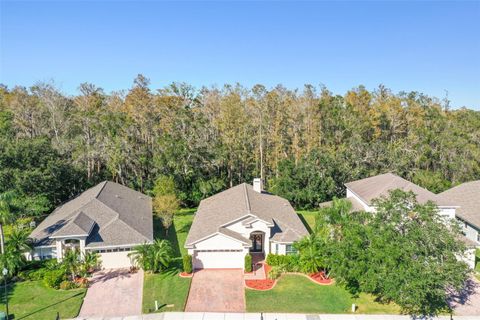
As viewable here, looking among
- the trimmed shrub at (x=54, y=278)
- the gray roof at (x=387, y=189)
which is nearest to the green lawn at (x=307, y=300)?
the gray roof at (x=387, y=189)

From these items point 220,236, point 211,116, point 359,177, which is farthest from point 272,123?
point 220,236

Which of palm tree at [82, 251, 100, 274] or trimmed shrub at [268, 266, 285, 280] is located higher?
palm tree at [82, 251, 100, 274]

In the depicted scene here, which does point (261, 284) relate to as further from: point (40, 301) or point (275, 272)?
point (40, 301)

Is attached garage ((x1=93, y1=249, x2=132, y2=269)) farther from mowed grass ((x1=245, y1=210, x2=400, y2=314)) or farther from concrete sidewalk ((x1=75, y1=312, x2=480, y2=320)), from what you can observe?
mowed grass ((x1=245, y1=210, x2=400, y2=314))

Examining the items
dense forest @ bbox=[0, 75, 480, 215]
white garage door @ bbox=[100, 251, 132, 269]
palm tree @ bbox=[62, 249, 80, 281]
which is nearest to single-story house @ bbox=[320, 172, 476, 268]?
dense forest @ bbox=[0, 75, 480, 215]

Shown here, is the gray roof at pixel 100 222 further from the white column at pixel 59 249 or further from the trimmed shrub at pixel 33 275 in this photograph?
the trimmed shrub at pixel 33 275

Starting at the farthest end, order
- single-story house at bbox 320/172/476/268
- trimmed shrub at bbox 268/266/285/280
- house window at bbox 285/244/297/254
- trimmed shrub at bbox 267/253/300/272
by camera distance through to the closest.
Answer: single-story house at bbox 320/172/476/268
house window at bbox 285/244/297/254
trimmed shrub at bbox 267/253/300/272
trimmed shrub at bbox 268/266/285/280
